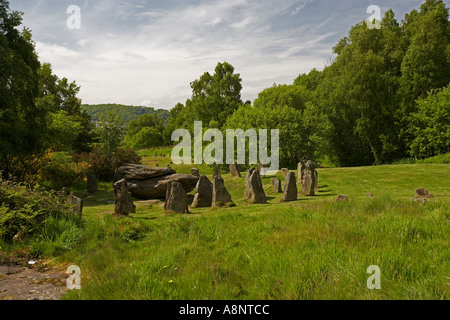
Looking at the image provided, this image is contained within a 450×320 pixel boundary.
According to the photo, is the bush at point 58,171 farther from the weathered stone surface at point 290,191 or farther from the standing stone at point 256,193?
the weathered stone surface at point 290,191

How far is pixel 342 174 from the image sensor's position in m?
25.8

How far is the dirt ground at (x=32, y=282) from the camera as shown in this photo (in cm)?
440

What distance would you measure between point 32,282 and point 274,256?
14.2ft

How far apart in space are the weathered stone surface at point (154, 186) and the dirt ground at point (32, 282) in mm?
15413

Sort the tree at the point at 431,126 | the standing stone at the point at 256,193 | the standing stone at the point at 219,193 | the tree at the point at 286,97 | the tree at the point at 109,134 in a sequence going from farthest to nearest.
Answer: the tree at the point at 286,97, the tree at the point at 431,126, the tree at the point at 109,134, the standing stone at the point at 256,193, the standing stone at the point at 219,193

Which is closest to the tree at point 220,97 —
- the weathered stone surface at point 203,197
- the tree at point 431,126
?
the tree at point 431,126

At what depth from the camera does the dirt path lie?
4391 millimetres

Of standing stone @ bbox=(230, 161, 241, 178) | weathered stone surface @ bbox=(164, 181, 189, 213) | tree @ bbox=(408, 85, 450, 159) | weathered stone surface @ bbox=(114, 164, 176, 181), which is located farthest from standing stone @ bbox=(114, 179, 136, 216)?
tree @ bbox=(408, 85, 450, 159)

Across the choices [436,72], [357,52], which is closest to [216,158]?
[357,52]

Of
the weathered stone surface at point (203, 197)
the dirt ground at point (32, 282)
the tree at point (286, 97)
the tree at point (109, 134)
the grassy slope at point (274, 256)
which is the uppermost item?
the tree at point (286, 97)

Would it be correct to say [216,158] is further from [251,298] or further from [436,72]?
[251,298]

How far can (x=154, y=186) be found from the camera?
21.2m

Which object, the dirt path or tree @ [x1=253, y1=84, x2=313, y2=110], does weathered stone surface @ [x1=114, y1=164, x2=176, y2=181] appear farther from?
tree @ [x1=253, y1=84, x2=313, y2=110]

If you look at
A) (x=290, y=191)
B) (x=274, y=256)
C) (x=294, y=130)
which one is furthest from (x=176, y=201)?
(x=294, y=130)
